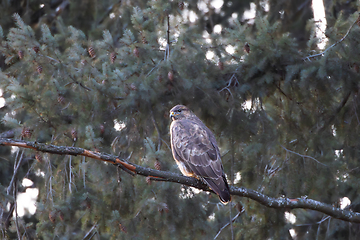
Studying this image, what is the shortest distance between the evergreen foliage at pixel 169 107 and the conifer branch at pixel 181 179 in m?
0.58

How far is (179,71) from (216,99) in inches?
23.4

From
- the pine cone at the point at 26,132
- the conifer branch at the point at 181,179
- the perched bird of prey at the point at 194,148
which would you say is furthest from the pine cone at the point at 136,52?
the conifer branch at the point at 181,179

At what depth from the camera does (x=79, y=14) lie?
28.8ft

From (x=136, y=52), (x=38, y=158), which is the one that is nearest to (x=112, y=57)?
(x=136, y=52)

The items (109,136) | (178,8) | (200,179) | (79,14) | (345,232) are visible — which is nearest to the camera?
(200,179)

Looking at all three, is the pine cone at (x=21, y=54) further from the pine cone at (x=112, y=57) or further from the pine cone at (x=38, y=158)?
the pine cone at (x=38, y=158)

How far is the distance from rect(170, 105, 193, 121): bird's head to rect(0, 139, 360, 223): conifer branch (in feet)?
3.63

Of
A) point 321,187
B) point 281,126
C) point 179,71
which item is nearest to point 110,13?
point 179,71

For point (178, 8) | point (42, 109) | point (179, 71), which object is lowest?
point (42, 109)

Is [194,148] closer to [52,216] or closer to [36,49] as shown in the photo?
[52,216]

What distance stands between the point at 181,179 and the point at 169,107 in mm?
1530

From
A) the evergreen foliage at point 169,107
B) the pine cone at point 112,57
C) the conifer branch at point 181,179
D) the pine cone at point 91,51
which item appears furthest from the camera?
the pine cone at point 91,51

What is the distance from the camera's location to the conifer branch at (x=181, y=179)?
11.0 feet

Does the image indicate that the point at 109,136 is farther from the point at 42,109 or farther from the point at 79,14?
the point at 79,14
